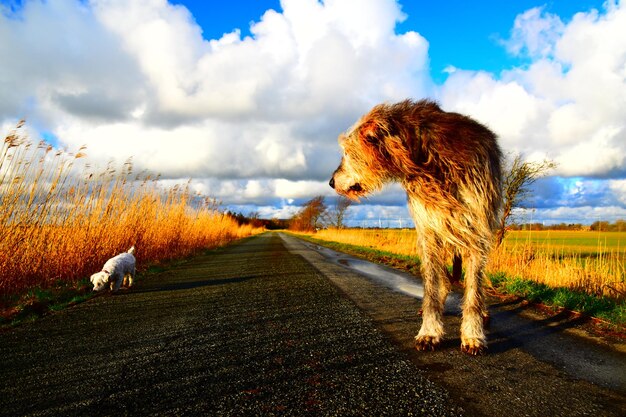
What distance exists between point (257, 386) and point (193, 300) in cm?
430

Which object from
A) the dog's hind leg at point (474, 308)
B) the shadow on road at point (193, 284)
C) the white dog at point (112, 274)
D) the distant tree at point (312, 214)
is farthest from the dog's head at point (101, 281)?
the distant tree at point (312, 214)

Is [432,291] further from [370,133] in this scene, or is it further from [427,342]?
[370,133]

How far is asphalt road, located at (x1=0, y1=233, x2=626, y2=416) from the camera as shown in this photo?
2.46 meters

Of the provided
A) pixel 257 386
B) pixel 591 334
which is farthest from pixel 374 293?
pixel 257 386

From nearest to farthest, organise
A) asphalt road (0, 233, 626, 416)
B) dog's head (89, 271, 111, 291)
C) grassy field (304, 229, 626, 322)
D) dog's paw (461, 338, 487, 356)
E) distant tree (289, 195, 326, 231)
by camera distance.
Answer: asphalt road (0, 233, 626, 416), dog's paw (461, 338, 487, 356), grassy field (304, 229, 626, 322), dog's head (89, 271, 111, 291), distant tree (289, 195, 326, 231)

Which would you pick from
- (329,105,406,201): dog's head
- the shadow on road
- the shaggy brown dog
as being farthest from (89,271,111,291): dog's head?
the shaggy brown dog

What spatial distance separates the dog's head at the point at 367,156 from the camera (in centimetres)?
393

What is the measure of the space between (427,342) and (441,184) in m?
1.64

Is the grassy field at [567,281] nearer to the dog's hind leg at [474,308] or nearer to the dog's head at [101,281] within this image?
the dog's hind leg at [474,308]

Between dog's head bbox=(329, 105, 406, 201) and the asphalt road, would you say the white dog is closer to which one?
the asphalt road

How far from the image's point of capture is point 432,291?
3.90 meters

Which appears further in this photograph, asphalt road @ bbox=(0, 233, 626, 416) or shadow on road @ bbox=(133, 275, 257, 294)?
shadow on road @ bbox=(133, 275, 257, 294)

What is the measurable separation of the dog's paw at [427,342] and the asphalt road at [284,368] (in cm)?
10

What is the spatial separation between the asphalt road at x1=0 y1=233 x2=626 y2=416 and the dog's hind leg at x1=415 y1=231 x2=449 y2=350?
167mm
